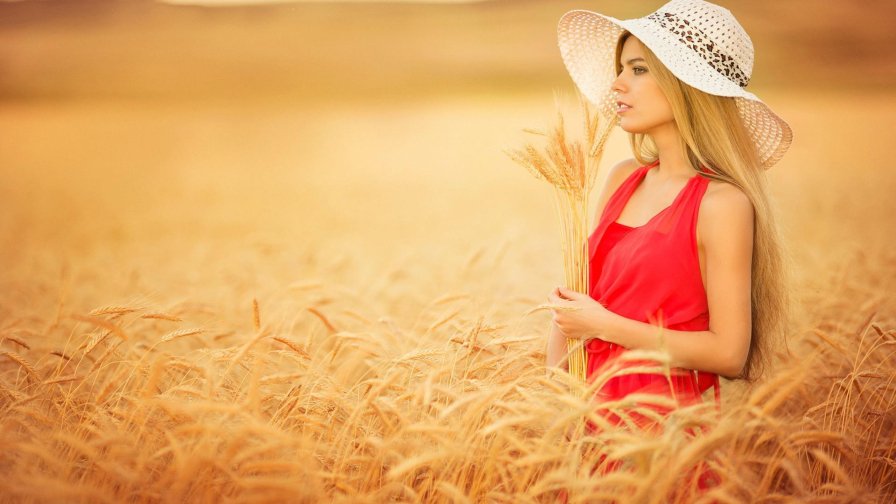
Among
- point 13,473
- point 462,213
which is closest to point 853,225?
point 462,213

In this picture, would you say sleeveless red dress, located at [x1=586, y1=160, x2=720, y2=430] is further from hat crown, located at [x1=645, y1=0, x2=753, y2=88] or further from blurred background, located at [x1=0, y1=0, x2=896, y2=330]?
blurred background, located at [x1=0, y1=0, x2=896, y2=330]

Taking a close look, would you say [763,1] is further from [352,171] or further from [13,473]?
[13,473]

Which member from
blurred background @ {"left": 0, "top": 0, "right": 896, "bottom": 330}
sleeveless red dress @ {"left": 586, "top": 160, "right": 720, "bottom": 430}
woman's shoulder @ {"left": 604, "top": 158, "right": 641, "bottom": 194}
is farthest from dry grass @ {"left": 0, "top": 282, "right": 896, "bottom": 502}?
blurred background @ {"left": 0, "top": 0, "right": 896, "bottom": 330}

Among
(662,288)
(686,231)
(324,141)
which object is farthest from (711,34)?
(324,141)

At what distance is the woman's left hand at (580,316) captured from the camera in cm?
188

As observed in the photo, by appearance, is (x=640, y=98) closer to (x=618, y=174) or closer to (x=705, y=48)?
(x=705, y=48)

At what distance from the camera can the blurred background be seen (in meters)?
5.91

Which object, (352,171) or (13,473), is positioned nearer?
(13,473)

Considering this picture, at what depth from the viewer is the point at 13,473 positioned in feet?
5.24

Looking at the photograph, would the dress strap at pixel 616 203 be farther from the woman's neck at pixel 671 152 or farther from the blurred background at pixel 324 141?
the blurred background at pixel 324 141

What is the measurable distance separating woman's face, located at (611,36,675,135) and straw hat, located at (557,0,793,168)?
10cm

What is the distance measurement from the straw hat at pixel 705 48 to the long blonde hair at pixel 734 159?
0.07 m

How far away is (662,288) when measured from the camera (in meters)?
1.91

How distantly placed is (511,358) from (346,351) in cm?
132
